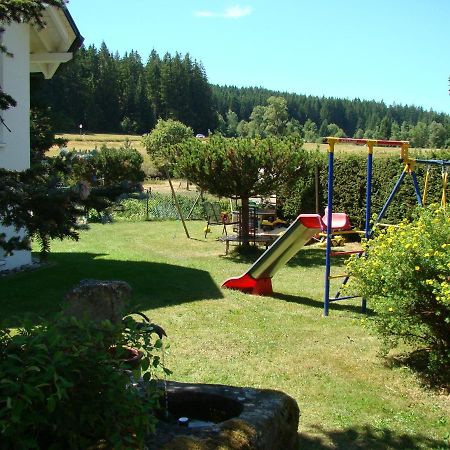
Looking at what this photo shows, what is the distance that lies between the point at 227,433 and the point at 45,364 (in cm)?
134

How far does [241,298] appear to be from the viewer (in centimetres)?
1072

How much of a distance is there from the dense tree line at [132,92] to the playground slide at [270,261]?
78.2 meters

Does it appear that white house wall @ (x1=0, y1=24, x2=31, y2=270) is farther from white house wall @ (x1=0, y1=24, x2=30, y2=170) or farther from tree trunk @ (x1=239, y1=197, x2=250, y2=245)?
tree trunk @ (x1=239, y1=197, x2=250, y2=245)

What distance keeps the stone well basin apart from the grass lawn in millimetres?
817

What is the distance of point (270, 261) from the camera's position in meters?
11.2

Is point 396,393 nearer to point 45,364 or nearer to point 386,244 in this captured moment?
point 386,244

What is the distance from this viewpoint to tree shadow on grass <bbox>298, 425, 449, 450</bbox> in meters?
4.98

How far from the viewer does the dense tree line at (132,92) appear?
90062mm

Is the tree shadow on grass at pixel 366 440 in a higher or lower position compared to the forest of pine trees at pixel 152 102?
lower

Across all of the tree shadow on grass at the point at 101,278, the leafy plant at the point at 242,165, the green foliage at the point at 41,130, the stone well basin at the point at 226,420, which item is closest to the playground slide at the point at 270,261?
the tree shadow on grass at the point at 101,278

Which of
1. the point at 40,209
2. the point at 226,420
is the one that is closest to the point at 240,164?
the point at 226,420

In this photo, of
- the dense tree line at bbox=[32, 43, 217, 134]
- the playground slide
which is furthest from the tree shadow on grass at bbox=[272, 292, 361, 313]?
the dense tree line at bbox=[32, 43, 217, 134]

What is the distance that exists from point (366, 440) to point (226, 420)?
6.02 ft

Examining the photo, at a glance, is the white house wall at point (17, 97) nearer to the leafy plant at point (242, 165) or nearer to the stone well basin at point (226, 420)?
the leafy plant at point (242, 165)
